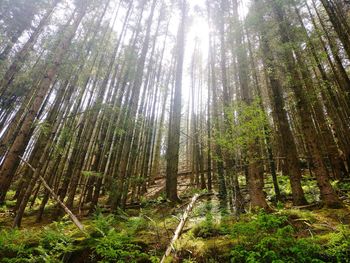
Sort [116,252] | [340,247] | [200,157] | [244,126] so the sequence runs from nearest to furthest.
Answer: [340,247]
[116,252]
[244,126]
[200,157]

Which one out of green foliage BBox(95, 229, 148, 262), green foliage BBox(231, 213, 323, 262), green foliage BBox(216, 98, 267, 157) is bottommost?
green foliage BBox(95, 229, 148, 262)

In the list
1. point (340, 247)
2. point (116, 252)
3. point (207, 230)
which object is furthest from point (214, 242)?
point (340, 247)

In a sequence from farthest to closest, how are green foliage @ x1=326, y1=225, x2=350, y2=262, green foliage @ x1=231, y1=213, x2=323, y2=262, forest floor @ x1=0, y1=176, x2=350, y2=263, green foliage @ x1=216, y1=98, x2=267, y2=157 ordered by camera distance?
green foliage @ x1=216, y1=98, x2=267, y2=157 → forest floor @ x1=0, y1=176, x2=350, y2=263 → green foliage @ x1=231, y1=213, x2=323, y2=262 → green foliage @ x1=326, y1=225, x2=350, y2=262

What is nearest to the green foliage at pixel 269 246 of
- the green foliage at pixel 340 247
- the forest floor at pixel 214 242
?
the forest floor at pixel 214 242

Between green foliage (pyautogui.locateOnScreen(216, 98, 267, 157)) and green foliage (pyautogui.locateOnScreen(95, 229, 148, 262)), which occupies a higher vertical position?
green foliage (pyautogui.locateOnScreen(216, 98, 267, 157))

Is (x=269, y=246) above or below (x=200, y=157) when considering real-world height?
below

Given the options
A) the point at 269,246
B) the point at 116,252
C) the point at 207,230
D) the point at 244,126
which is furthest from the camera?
the point at 244,126

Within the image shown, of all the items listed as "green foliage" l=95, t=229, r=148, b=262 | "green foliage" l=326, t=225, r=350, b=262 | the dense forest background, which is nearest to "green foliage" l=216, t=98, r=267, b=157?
the dense forest background

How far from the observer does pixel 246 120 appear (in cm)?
706

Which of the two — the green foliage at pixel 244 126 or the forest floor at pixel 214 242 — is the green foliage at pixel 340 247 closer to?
the forest floor at pixel 214 242

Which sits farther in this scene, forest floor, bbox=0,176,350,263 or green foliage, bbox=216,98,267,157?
green foliage, bbox=216,98,267,157

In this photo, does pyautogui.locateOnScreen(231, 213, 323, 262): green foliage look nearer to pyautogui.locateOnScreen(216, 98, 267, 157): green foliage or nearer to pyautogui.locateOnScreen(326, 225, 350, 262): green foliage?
pyautogui.locateOnScreen(326, 225, 350, 262): green foliage

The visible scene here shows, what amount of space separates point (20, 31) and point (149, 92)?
8420mm

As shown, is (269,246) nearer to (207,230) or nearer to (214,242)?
(214,242)
